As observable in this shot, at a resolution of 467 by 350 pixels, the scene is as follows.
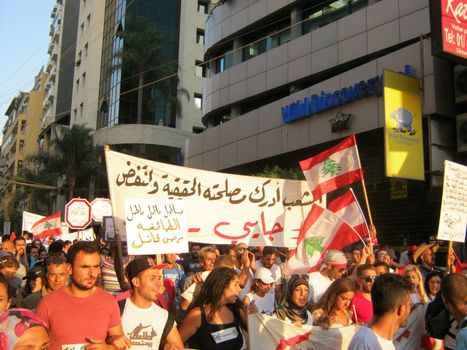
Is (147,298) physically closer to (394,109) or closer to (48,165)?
(394,109)

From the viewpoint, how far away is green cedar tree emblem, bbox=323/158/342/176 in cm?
783

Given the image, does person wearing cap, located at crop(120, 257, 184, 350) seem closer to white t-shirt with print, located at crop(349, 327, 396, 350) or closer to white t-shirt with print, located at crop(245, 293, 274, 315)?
white t-shirt with print, located at crop(349, 327, 396, 350)

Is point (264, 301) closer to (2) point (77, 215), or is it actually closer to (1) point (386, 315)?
(1) point (386, 315)

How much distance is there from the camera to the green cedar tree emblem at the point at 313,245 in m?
6.75

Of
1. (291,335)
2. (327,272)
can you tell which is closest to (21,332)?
(291,335)

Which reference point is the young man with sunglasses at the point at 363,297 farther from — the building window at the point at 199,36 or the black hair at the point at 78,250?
the building window at the point at 199,36

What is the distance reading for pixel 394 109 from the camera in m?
15.2

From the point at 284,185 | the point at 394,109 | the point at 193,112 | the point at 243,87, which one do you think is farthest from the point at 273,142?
the point at 193,112

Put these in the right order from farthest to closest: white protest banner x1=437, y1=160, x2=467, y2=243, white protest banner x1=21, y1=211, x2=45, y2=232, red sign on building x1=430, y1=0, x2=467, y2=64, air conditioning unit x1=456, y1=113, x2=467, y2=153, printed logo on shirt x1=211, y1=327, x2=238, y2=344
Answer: white protest banner x1=21, y1=211, x2=45, y2=232, air conditioning unit x1=456, y1=113, x2=467, y2=153, red sign on building x1=430, y1=0, x2=467, y2=64, white protest banner x1=437, y1=160, x2=467, y2=243, printed logo on shirt x1=211, y1=327, x2=238, y2=344

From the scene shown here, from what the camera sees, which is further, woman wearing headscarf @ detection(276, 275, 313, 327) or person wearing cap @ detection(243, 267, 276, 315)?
person wearing cap @ detection(243, 267, 276, 315)

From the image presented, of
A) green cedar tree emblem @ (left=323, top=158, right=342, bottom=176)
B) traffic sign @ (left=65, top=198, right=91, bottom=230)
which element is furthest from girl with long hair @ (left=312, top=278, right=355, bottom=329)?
traffic sign @ (left=65, top=198, right=91, bottom=230)

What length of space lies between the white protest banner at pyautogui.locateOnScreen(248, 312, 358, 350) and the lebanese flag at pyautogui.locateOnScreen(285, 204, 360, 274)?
6.35 ft

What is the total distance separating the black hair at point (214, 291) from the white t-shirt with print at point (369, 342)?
1.25m

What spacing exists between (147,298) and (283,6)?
20.9 m
